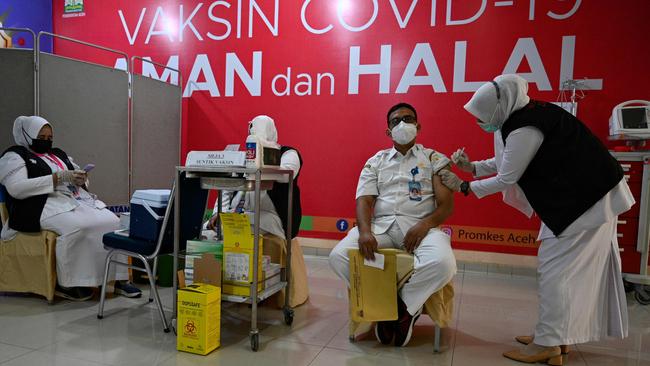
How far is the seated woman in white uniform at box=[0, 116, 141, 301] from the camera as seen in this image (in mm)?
2852

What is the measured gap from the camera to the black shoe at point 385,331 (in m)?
2.33

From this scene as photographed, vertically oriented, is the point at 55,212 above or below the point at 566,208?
below

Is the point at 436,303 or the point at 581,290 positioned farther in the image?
the point at 436,303

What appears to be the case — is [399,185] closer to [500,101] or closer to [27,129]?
[500,101]

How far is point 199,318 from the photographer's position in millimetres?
2098

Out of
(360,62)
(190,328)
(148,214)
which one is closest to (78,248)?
(148,214)

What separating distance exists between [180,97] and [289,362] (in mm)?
3686

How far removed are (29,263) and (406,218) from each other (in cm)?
253

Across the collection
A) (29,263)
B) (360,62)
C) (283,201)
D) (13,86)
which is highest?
(360,62)

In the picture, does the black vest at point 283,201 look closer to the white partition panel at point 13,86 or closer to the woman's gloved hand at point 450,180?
the woman's gloved hand at point 450,180

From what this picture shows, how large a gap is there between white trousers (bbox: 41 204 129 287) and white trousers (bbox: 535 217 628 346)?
9.07 ft

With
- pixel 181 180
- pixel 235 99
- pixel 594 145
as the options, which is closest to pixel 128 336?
pixel 181 180

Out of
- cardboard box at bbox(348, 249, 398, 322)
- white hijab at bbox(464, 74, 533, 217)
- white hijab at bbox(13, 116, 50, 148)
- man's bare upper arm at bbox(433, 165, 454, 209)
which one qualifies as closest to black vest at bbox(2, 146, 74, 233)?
white hijab at bbox(13, 116, 50, 148)

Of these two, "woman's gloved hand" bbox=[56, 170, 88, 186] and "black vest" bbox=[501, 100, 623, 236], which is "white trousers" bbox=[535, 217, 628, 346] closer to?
"black vest" bbox=[501, 100, 623, 236]
